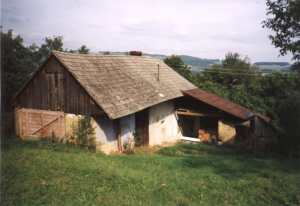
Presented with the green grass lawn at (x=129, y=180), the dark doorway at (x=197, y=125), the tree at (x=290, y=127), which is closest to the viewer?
the green grass lawn at (x=129, y=180)

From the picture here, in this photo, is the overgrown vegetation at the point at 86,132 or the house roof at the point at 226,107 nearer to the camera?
the overgrown vegetation at the point at 86,132

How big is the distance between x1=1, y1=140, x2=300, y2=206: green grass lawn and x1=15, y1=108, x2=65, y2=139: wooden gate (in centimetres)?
112

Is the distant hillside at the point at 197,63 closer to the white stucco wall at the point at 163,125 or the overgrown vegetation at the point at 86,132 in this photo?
the white stucco wall at the point at 163,125

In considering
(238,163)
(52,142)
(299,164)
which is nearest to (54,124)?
(52,142)

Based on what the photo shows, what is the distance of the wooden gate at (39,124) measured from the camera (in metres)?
14.8

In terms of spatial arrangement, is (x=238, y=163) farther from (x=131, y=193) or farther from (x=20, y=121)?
(x=20, y=121)

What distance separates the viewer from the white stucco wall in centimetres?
1872

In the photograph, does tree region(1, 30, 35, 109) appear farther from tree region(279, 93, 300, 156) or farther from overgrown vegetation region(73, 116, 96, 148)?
tree region(279, 93, 300, 156)

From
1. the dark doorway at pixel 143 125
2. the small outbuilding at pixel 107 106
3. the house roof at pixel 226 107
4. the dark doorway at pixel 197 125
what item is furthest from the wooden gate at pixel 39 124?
the dark doorway at pixel 197 125

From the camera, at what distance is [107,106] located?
13969mm

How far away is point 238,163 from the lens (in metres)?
14.4

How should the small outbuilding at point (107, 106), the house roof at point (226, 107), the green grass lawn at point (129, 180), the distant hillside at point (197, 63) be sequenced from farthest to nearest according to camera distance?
1. the distant hillside at point (197, 63)
2. the house roof at point (226, 107)
3. the small outbuilding at point (107, 106)
4. the green grass lawn at point (129, 180)

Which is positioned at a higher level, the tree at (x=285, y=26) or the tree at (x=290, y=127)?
the tree at (x=285, y=26)

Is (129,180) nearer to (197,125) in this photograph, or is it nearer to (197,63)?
(197,125)
